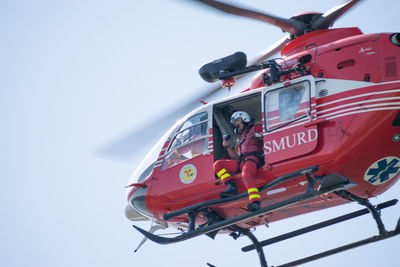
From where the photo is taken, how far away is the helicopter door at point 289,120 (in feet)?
29.3

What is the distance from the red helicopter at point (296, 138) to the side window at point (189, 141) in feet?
0.06

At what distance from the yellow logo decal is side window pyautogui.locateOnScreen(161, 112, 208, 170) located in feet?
0.67

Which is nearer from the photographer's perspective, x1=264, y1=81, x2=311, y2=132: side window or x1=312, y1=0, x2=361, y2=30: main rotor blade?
x1=264, y1=81, x2=311, y2=132: side window

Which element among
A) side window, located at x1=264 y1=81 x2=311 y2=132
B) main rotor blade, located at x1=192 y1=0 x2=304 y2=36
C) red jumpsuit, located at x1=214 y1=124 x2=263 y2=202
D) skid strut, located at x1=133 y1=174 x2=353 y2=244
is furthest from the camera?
main rotor blade, located at x1=192 y1=0 x2=304 y2=36

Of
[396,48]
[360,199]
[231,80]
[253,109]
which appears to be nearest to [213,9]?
[231,80]

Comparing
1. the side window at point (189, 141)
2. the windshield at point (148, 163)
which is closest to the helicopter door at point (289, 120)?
the side window at point (189, 141)

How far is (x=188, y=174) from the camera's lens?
10.1 m

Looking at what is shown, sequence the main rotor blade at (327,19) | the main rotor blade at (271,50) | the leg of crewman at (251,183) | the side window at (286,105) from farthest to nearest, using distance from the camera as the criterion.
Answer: the main rotor blade at (271,50)
the main rotor blade at (327,19)
the leg of crewman at (251,183)
the side window at (286,105)

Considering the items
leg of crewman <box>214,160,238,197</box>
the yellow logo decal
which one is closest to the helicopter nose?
the yellow logo decal

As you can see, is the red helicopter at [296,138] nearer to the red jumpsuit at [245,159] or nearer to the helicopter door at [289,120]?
the helicopter door at [289,120]

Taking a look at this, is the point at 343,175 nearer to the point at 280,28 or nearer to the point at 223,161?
the point at 223,161

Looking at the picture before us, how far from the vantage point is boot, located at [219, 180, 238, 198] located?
954cm

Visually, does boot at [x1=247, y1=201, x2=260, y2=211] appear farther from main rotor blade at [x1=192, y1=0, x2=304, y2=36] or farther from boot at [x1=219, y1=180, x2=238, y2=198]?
main rotor blade at [x1=192, y1=0, x2=304, y2=36]

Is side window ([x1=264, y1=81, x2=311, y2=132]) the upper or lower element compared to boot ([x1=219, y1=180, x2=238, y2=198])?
upper
